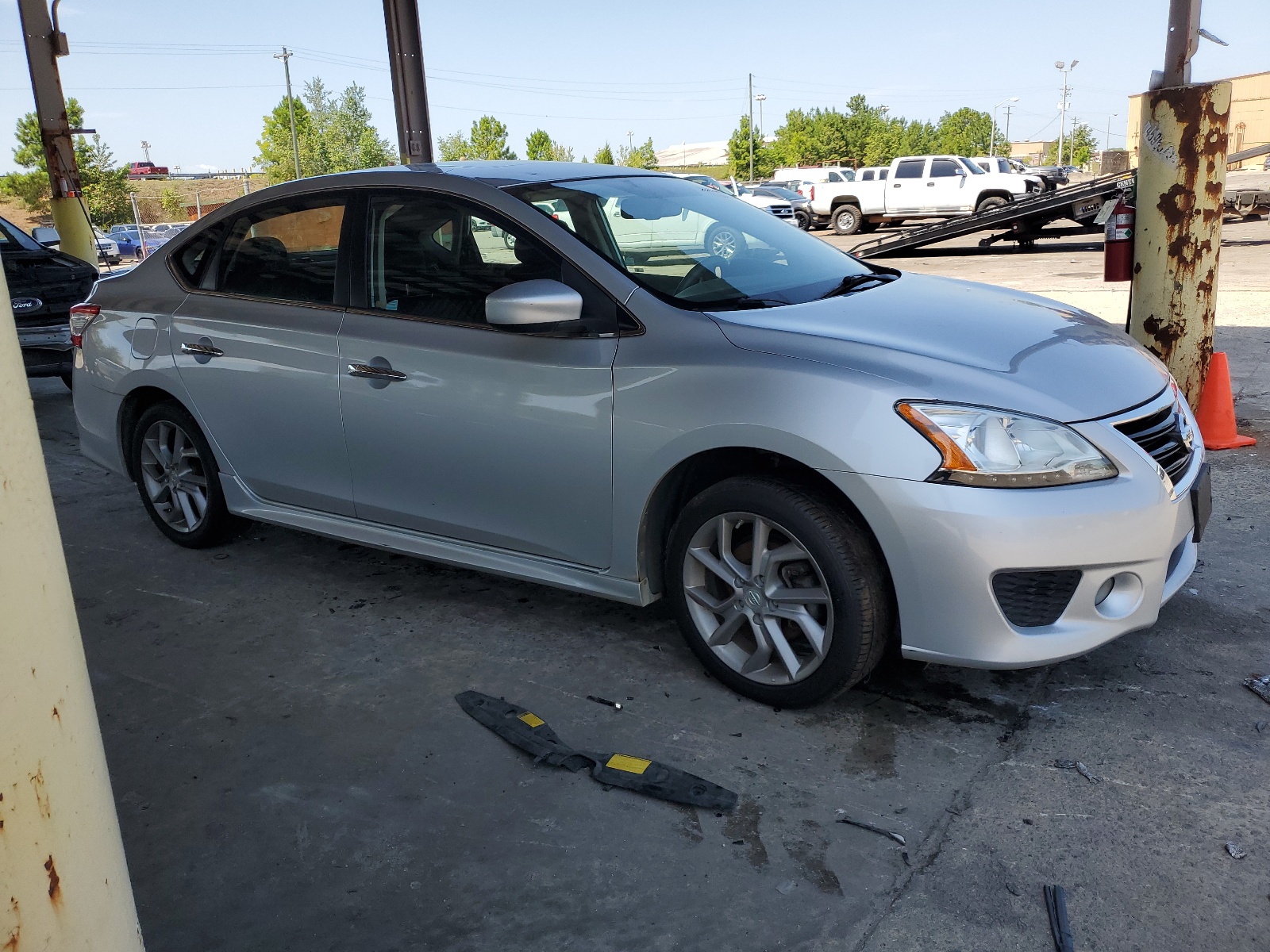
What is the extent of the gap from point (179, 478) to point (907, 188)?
24.8 metres

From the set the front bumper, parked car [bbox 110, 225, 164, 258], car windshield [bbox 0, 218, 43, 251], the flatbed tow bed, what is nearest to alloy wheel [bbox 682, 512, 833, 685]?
the front bumper

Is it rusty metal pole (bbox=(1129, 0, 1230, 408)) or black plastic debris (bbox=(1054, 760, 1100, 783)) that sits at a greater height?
rusty metal pole (bbox=(1129, 0, 1230, 408))

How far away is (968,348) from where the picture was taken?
3.09 metres

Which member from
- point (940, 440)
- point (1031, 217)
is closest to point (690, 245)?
point (940, 440)

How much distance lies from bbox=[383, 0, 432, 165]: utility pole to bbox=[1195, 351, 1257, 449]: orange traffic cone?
680cm

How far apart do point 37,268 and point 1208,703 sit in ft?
30.9

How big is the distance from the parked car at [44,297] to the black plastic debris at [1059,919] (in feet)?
26.5

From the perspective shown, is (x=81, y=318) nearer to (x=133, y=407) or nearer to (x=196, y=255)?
(x=133, y=407)

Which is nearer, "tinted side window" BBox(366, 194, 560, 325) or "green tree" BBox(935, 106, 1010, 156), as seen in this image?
"tinted side window" BBox(366, 194, 560, 325)

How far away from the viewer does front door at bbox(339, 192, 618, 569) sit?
3379mm

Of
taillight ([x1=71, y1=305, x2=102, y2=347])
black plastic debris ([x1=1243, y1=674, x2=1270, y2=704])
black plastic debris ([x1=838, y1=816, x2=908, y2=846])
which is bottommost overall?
black plastic debris ([x1=838, y1=816, x2=908, y2=846])

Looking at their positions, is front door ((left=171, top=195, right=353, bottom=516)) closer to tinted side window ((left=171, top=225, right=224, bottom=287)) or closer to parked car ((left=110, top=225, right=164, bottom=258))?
tinted side window ((left=171, top=225, right=224, bottom=287))

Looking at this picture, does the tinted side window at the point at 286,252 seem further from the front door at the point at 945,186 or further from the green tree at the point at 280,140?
the green tree at the point at 280,140

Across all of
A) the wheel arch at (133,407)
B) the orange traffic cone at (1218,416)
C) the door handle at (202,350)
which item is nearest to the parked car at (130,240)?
the wheel arch at (133,407)
